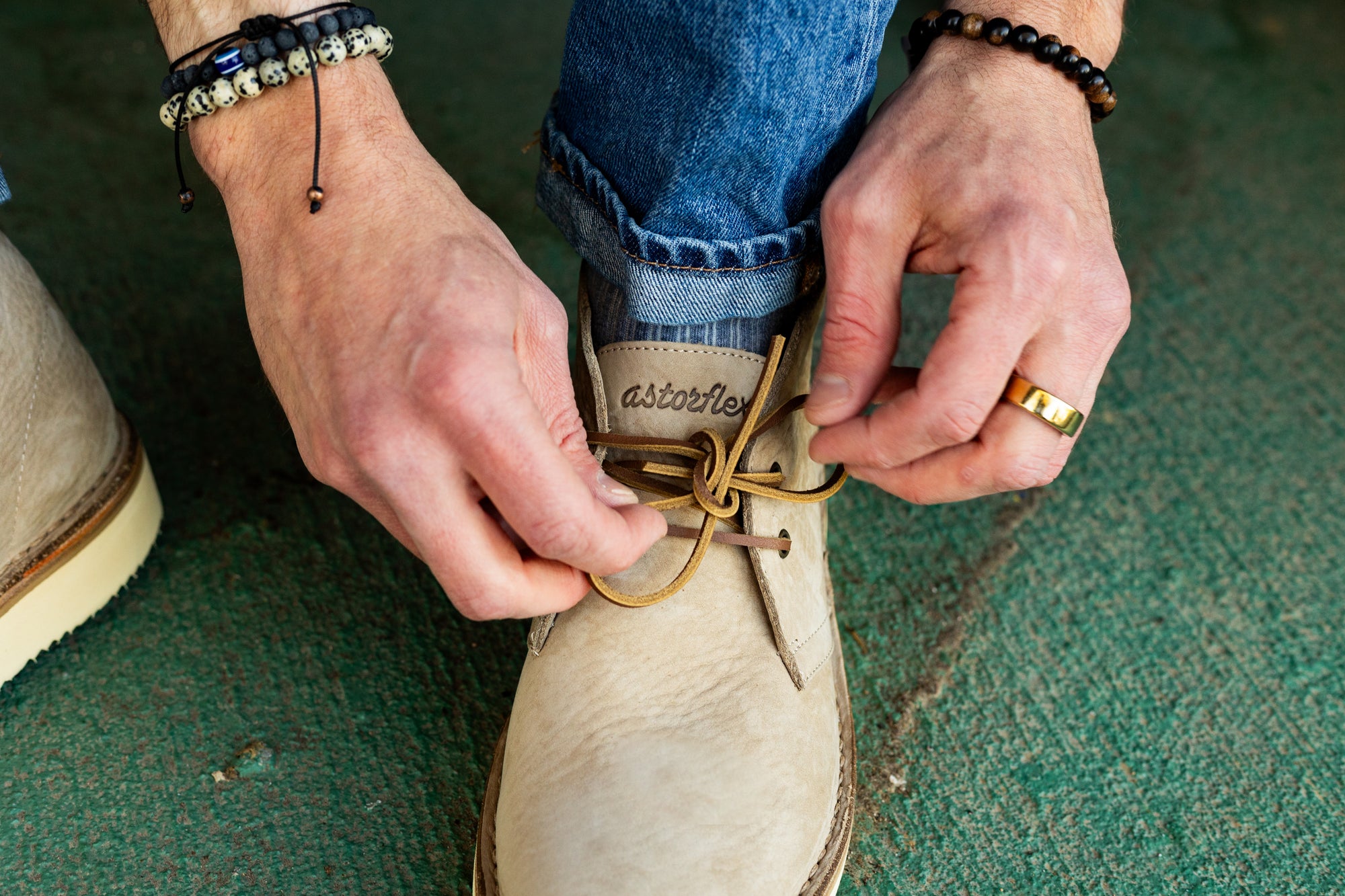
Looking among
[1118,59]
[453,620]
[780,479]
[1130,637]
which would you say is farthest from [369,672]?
[1118,59]

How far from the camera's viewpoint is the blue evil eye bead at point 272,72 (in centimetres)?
63

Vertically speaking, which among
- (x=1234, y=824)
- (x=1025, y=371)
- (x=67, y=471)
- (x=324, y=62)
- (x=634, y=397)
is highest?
(x=324, y=62)

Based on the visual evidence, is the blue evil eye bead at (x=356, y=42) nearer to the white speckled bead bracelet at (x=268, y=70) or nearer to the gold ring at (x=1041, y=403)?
the white speckled bead bracelet at (x=268, y=70)

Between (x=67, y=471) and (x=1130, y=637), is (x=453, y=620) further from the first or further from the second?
(x=1130, y=637)

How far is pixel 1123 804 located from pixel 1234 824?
89 millimetres

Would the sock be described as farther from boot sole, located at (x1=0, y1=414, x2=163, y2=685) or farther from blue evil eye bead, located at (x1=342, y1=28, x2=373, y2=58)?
boot sole, located at (x1=0, y1=414, x2=163, y2=685)

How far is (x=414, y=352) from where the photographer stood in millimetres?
546

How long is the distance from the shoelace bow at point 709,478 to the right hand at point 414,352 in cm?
7

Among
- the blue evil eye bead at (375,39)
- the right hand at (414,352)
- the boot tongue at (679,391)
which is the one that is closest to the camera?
the right hand at (414,352)

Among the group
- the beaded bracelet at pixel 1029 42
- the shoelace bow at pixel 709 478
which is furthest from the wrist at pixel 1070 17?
the shoelace bow at pixel 709 478

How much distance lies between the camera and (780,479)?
2.53 feet

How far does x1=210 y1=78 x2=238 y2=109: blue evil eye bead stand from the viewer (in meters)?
0.63

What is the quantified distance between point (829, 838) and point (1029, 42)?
601 mm

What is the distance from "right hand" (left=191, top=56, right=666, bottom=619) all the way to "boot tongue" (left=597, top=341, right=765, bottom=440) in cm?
10
